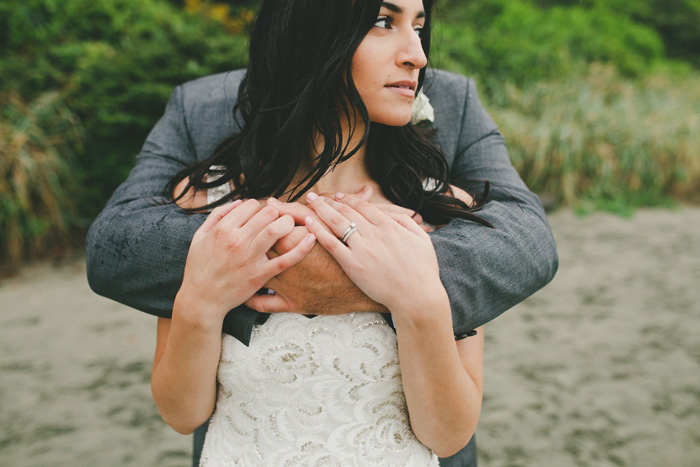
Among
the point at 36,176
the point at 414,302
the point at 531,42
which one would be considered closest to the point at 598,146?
the point at 531,42

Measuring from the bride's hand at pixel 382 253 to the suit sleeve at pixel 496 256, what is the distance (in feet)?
0.26

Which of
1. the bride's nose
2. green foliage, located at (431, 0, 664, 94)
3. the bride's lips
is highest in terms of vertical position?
the bride's nose

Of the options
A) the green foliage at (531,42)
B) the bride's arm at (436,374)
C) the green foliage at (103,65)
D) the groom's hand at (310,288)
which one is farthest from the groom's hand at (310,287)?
the green foliage at (531,42)

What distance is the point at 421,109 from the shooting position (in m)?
1.81

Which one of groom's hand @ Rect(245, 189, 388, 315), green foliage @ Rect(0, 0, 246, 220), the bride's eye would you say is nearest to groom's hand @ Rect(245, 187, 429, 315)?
groom's hand @ Rect(245, 189, 388, 315)

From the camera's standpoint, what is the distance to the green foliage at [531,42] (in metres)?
7.96

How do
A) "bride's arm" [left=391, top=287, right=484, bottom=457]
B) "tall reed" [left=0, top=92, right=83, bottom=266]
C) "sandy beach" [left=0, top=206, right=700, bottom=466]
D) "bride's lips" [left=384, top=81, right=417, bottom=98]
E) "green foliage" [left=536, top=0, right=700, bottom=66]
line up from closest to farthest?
"bride's arm" [left=391, top=287, right=484, bottom=457] → "bride's lips" [left=384, top=81, right=417, bottom=98] → "sandy beach" [left=0, top=206, right=700, bottom=466] → "tall reed" [left=0, top=92, right=83, bottom=266] → "green foliage" [left=536, top=0, right=700, bottom=66]

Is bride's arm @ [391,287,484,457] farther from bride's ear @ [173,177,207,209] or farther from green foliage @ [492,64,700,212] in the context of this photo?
green foliage @ [492,64,700,212]

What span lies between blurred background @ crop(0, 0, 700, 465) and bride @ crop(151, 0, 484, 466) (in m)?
0.51

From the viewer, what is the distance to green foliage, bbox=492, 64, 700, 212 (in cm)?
697

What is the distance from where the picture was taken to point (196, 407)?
1457 millimetres

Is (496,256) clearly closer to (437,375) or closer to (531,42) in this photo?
(437,375)

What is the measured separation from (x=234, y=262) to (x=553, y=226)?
5.78 metres

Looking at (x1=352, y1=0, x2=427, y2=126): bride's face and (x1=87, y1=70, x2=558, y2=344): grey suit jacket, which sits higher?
(x1=352, y1=0, x2=427, y2=126): bride's face
